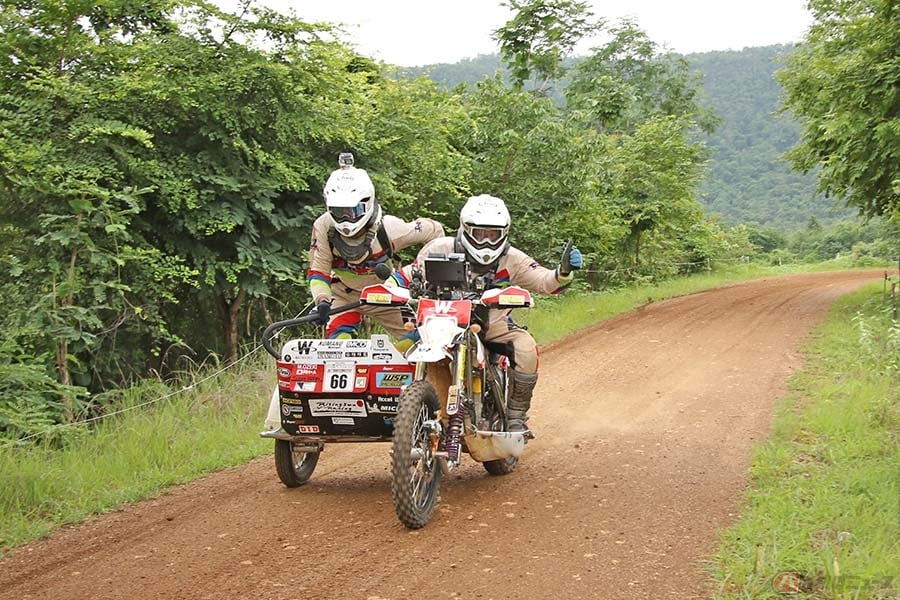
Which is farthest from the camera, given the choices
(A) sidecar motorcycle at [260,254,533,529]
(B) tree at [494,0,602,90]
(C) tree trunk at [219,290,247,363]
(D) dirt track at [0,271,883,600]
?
(B) tree at [494,0,602,90]

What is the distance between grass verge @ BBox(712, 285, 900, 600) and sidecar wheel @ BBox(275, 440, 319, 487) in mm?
3184

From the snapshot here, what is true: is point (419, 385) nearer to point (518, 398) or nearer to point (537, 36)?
point (518, 398)

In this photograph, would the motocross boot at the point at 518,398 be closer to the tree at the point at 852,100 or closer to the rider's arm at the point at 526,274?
the rider's arm at the point at 526,274

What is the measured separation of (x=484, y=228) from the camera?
21.4ft

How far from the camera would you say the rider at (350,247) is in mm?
6930

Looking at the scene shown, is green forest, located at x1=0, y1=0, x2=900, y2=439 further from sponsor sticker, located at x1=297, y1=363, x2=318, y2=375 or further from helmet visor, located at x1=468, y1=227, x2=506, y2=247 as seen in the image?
helmet visor, located at x1=468, y1=227, x2=506, y2=247

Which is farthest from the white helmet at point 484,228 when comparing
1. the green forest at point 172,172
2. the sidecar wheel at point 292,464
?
the green forest at point 172,172

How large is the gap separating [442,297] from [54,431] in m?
4.00

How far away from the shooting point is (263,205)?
1099 centimetres

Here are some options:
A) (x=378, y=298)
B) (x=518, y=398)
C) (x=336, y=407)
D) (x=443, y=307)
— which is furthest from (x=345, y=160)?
(x=518, y=398)

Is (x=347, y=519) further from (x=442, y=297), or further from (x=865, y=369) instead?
(x=865, y=369)

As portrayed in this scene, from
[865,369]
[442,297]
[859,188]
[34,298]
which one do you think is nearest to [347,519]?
[442,297]

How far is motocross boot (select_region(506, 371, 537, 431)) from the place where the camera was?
6941 mm

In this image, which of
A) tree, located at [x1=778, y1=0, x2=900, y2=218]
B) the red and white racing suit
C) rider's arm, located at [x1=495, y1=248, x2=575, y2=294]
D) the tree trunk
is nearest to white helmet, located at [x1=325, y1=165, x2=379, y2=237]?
the red and white racing suit
